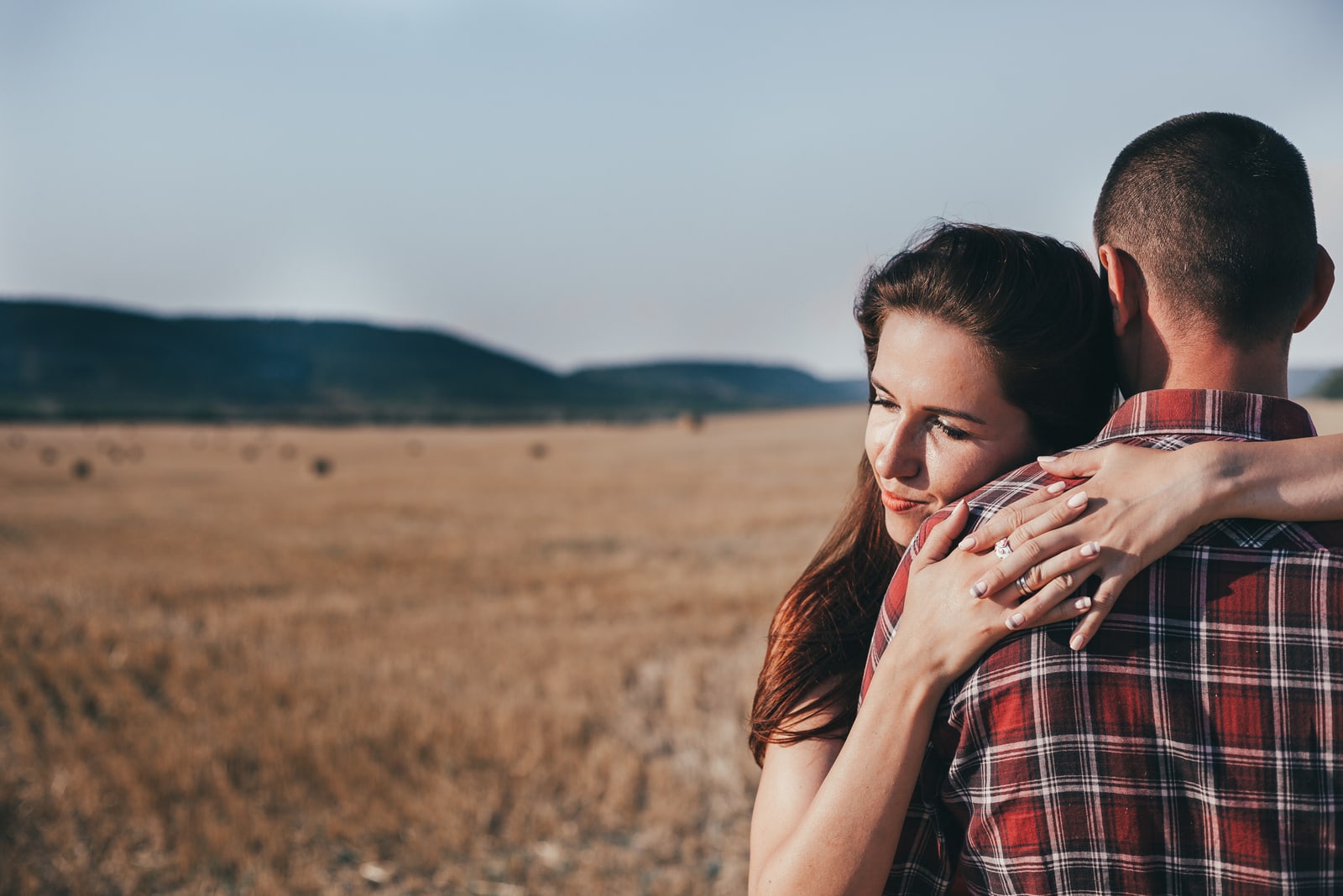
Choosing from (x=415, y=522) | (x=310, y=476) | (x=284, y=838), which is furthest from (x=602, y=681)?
(x=310, y=476)

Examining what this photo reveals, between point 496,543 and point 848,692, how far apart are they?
1906cm

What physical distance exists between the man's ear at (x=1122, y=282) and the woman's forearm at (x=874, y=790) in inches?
27.9

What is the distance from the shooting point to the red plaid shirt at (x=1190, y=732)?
1.51 metres

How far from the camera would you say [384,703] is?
30.5 ft

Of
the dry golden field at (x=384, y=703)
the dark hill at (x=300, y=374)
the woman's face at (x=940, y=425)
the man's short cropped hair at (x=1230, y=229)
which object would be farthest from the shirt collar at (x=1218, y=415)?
the dark hill at (x=300, y=374)

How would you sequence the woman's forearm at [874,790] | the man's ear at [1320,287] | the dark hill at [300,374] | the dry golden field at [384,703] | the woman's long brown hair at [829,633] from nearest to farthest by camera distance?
the woman's forearm at [874,790], the man's ear at [1320,287], the woman's long brown hair at [829,633], the dry golden field at [384,703], the dark hill at [300,374]

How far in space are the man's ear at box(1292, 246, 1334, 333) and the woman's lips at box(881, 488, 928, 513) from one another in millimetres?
732

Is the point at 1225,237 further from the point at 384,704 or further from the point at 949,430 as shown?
the point at 384,704

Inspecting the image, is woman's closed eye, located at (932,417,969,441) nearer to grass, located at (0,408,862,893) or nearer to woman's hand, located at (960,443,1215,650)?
woman's hand, located at (960,443,1215,650)

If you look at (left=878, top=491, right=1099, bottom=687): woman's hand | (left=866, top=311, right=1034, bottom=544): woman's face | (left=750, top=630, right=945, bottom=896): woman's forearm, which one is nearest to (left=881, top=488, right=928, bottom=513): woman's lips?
(left=866, top=311, right=1034, bottom=544): woman's face

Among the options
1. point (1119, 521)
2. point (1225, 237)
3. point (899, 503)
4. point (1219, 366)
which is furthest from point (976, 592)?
point (1225, 237)

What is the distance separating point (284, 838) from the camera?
7016mm

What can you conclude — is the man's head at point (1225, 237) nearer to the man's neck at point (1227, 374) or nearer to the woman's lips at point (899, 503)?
the man's neck at point (1227, 374)

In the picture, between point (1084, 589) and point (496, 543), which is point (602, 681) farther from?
point (496, 543)
